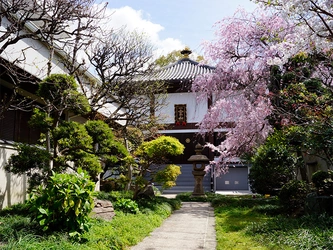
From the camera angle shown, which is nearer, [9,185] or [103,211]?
[103,211]

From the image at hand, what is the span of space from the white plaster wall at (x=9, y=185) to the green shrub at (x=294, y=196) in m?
6.14

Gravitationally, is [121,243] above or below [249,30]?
below

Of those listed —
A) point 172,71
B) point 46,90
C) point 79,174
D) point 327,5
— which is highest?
point 172,71

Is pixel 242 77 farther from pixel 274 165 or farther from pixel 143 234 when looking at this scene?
pixel 143 234

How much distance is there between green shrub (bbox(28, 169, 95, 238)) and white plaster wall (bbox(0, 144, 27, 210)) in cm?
265

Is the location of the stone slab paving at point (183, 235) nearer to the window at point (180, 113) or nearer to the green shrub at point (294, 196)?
the green shrub at point (294, 196)

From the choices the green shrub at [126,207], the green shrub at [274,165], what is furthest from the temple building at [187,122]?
the green shrub at [126,207]

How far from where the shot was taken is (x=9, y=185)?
22.6ft

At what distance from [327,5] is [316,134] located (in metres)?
2.56

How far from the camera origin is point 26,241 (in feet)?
12.0

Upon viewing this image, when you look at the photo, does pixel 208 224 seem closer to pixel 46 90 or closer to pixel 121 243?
pixel 121 243

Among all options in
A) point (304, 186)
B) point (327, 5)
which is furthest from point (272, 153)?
point (327, 5)

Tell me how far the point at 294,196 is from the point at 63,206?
539cm

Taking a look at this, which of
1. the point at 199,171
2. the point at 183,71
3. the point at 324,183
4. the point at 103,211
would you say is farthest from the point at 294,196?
the point at 183,71
